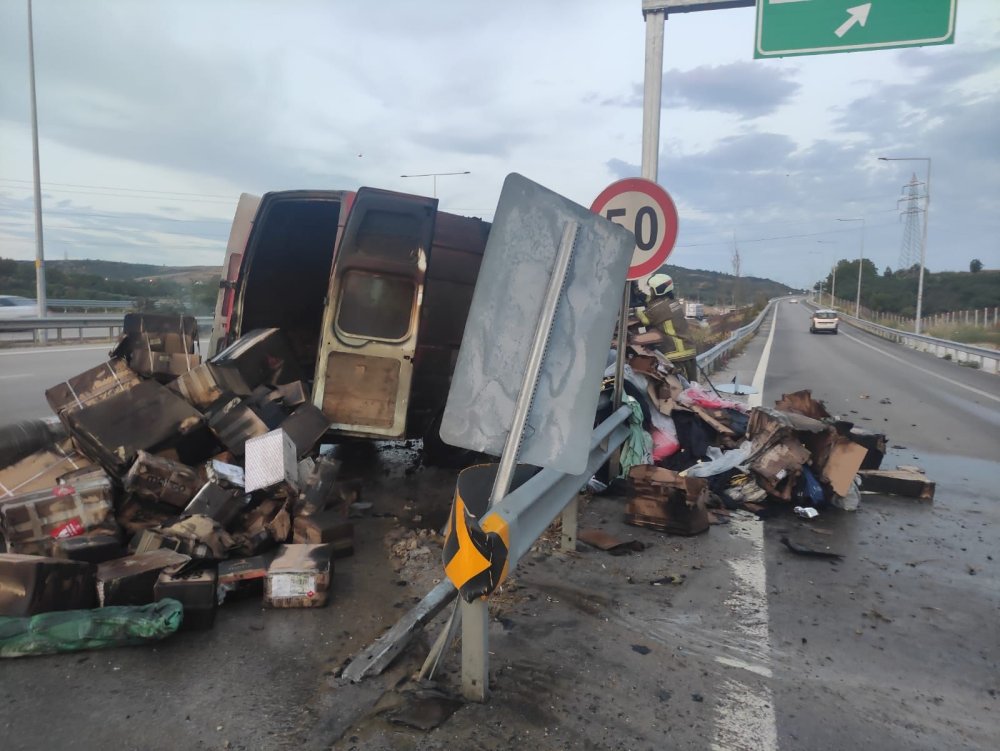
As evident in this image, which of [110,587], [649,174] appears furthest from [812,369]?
[110,587]

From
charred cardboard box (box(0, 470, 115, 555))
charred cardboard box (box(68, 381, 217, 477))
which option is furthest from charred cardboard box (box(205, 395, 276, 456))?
charred cardboard box (box(0, 470, 115, 555))

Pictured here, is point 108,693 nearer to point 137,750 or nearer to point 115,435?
point 137,750

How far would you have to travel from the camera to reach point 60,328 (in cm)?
1895

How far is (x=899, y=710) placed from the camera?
112 inches

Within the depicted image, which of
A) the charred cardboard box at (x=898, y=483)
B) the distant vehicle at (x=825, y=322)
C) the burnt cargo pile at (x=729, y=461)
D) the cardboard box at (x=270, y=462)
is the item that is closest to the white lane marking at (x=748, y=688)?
the burnt cargo pile at (x=729, y=461)

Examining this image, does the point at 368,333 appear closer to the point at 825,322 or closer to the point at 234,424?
the point at 234,424

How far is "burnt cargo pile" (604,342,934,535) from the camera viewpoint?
5.11 metres

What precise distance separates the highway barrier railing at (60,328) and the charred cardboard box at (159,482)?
39.6 ft

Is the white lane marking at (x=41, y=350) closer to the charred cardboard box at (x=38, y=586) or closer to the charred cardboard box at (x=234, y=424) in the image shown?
the charred cardboard box at (x=234, y=424)

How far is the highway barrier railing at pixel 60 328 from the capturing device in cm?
1728

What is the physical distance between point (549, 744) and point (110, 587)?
7.41ft

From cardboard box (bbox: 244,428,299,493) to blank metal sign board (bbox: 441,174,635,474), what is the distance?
224cm

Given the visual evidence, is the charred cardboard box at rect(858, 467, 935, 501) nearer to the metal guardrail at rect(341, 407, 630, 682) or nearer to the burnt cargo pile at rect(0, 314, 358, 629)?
the metal guardrail at rect(341, 407, 630, 682)

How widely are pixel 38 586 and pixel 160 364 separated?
2.60 m
